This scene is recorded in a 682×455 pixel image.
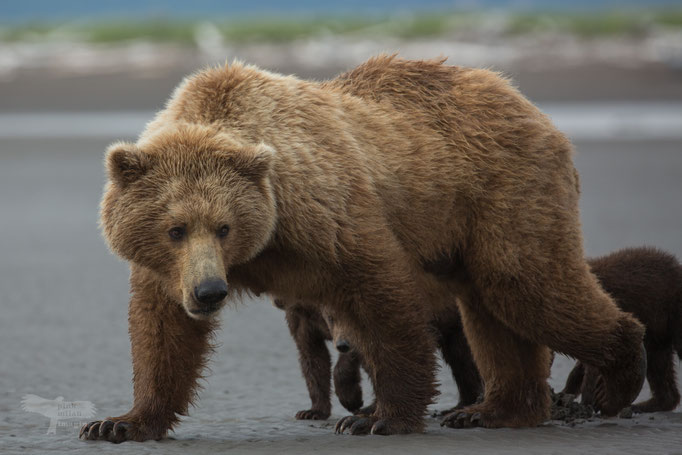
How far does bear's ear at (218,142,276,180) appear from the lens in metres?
5.28

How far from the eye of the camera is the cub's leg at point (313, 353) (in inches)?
266

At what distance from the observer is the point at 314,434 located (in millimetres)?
5906

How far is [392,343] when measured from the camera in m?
5.61

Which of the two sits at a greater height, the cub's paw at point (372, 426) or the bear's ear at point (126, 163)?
the bear's ear at point (126, 163)

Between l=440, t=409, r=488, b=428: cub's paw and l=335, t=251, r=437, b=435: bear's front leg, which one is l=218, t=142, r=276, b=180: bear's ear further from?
l=440, t=409, r=488, b=428: cub's paw

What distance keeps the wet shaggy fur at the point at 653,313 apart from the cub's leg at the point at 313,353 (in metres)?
1.42

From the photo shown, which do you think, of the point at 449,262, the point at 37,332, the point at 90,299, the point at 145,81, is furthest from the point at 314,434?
the point at 145,81

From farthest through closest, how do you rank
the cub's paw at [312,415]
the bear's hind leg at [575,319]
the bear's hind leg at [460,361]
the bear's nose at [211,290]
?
the bear's hind leg at [460,361] → the cub's paw at [312,415] → the bear's hind leg at [575,319] → the bear's nose at [211,290]

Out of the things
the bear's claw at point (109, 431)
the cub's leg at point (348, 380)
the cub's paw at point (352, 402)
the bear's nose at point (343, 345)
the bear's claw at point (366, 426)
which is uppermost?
the bear's nose at point (343, 345)

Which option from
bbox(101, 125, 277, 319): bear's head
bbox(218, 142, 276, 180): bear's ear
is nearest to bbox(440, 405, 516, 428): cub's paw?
bbox(101, 125, 277, 319): bear's head

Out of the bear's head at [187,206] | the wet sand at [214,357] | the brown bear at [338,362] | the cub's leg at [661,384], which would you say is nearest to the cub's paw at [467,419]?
the wet sand at [214,357]

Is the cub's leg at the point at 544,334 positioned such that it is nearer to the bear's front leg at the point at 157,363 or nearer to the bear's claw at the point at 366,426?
the bear's claw at the point at 366,426

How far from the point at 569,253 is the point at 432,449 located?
4.22ft

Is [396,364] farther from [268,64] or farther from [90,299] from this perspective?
[268,64]
